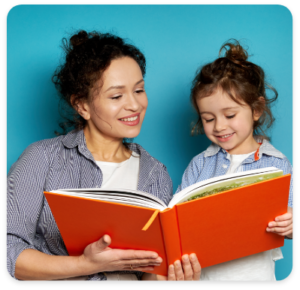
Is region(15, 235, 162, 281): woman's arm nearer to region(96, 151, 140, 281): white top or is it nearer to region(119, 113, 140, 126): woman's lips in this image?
region(96, 151, 140, 281): white top

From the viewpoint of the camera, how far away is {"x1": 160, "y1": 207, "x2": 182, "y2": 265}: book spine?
1168mm

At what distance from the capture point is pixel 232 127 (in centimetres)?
189

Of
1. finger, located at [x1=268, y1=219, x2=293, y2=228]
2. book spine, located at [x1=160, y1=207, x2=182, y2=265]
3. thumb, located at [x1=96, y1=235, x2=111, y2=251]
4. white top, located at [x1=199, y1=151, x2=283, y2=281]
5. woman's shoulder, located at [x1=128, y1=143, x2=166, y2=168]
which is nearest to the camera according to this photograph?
book spine, located at [x1=160, y1=207, x2=182, y2=265]

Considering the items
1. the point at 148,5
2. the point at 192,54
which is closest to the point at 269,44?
the point at 192,54

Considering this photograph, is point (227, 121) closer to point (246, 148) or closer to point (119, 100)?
point (246, 148)

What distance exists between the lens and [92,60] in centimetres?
175

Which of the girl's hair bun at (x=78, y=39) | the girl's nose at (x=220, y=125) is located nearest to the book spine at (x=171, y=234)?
the girl's nose at (x=220, y=125)

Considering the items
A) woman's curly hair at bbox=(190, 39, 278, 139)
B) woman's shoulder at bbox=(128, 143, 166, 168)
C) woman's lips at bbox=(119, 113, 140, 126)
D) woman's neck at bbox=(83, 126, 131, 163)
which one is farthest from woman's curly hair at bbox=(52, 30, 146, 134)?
woman's curly hair at bbox=(190, 39, 278, 139)

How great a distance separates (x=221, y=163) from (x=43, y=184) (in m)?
1.01

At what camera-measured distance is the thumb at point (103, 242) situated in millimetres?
1291

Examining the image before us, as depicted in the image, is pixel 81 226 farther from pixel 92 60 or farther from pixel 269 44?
pixel 269 44

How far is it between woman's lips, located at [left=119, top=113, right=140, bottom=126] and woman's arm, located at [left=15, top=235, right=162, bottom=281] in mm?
672

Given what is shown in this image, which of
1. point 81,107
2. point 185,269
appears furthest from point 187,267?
point 81,107
